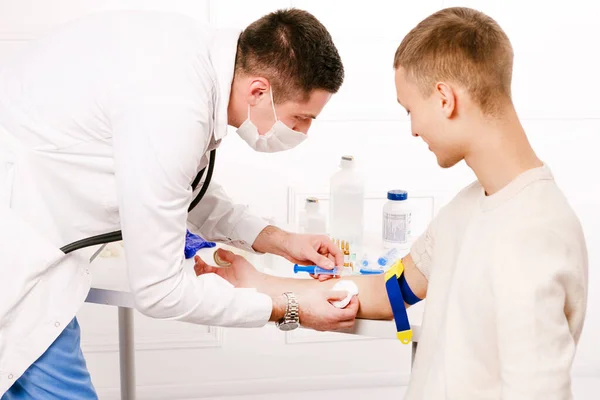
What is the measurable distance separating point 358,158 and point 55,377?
152 cm

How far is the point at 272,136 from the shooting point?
67.0 inches

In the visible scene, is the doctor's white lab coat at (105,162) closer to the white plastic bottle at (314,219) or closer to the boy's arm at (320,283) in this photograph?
the boy's arm at (320,283)

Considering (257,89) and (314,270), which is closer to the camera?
(257,89)

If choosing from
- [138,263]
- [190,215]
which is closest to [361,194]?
[190,215]

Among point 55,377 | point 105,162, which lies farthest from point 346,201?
point 55,377

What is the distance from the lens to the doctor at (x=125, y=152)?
1.42 meters

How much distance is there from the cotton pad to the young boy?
0.78 feet

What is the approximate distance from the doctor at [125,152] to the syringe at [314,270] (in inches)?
7.6

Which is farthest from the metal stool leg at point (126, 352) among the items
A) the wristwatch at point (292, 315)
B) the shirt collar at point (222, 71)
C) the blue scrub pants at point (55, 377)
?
the shirt collar at point (222, 71)

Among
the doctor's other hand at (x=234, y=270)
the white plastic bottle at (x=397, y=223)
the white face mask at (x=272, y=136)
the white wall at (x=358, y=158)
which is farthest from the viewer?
the white wall at (x=358, y=158)

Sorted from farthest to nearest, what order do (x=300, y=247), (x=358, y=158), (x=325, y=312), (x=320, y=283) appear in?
(x=358, y=158)
(x=300, y=247)
(x=320, y=283)
(x=325, y=312)

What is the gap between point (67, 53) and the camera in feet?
5.02

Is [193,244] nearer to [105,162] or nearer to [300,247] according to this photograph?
[300,247]

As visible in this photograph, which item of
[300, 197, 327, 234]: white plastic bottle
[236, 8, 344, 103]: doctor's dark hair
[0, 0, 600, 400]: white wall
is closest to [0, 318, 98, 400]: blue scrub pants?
[236, 8, 344, 103]: doctor's dark hair
